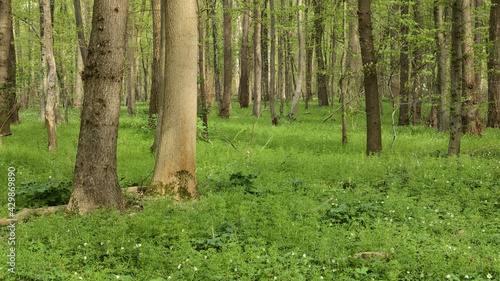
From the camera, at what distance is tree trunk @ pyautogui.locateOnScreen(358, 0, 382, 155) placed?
→ 1052 cm

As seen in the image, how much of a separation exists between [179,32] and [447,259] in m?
5.44

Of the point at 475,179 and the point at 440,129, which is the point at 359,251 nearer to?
the point at 475,179

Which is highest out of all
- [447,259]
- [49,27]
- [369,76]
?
[49,27]

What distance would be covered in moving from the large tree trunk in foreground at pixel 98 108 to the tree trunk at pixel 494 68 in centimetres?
1312

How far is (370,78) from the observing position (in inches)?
422

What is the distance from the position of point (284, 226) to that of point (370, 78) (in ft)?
22.6

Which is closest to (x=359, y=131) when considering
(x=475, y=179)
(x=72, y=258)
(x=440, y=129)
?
(x=440, y=129)

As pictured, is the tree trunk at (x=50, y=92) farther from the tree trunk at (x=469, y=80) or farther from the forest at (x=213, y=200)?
the tree trunk at (x=469, y=80)

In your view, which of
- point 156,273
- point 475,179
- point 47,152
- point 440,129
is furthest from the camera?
point 440,129

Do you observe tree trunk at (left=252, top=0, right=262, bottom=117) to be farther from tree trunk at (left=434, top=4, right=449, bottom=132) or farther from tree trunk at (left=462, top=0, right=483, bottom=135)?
tree trunk at (left=462, top=0, right=483, bottom=135)

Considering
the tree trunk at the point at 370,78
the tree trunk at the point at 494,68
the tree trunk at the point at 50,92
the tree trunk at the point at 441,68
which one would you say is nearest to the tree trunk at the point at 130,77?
the tree trunk at the point at 50,92

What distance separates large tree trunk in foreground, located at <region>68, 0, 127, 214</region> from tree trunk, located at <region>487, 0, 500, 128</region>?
1312cm

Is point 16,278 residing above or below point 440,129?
below

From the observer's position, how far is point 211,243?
4781 mm
